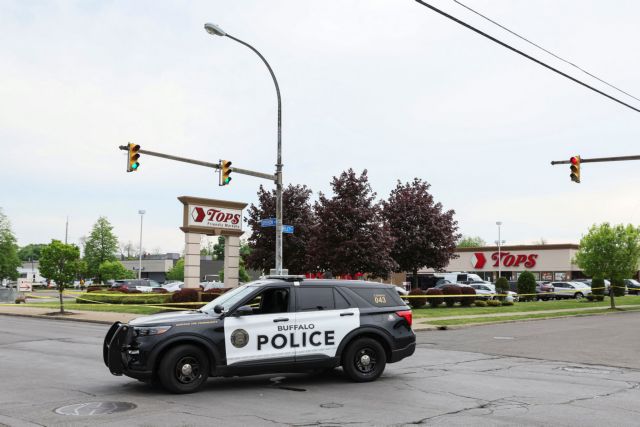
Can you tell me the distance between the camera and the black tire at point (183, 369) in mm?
9273

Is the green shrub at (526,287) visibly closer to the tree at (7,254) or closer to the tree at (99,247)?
the tree at (99,247)

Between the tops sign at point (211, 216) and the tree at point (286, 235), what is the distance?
6249 mm

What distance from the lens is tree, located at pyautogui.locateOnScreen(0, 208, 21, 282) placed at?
94125mm

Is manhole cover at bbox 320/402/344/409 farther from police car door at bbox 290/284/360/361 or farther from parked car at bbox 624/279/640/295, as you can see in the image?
parked car at bbox 624/279/640/295

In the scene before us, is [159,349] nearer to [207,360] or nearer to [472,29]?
[207,360]

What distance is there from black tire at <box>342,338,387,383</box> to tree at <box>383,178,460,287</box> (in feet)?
107

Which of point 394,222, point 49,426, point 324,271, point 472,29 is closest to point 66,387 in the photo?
point 49,426

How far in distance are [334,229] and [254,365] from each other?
26.1m

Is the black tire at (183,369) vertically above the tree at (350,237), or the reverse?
the tree at (350,237)

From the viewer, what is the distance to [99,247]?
87.9 meters

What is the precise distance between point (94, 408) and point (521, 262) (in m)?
68.0

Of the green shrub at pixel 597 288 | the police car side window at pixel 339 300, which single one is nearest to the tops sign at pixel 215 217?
the police car side window at pixel 339 300

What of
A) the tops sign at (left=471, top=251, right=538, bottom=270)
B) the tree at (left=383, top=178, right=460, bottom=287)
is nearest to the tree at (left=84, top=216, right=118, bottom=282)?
the tops sign at (left=471, top=251, right=538, bottom=270)

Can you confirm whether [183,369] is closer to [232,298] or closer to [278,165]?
[232,298]
